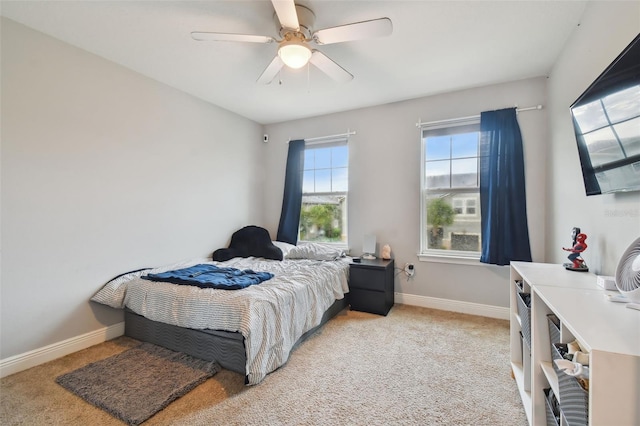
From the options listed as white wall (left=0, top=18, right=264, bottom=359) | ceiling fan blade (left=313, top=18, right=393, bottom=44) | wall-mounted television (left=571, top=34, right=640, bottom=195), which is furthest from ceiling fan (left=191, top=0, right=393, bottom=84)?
white wall (left=0, top=18, right=264, bottom=359)

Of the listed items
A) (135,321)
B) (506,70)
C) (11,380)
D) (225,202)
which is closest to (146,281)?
(135,321)

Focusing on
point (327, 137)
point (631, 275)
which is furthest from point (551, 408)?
point (327, 137)

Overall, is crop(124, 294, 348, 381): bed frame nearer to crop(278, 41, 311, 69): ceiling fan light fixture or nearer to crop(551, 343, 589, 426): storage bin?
crop(551, 343, 589, 426): storage bin

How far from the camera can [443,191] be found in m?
3.23

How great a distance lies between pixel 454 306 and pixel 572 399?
2253 mm

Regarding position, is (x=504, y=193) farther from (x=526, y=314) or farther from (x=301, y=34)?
(x=301, y=34)

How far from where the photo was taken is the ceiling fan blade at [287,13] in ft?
4.95

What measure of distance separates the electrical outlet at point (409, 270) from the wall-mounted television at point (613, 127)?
190cm

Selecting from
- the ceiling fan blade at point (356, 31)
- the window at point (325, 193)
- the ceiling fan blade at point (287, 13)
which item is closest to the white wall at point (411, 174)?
the window at point (325, 193)

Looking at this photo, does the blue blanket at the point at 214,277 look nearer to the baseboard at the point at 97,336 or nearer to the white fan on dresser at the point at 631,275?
the baseboard at the point at 97,336

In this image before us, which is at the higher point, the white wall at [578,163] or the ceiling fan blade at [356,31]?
the ceiling fan blade at [356,31]

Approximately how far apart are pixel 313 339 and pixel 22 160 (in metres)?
2.67

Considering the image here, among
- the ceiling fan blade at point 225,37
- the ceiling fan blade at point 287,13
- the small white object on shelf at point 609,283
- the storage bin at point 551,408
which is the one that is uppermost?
the ceiling fan blade at point 287,13

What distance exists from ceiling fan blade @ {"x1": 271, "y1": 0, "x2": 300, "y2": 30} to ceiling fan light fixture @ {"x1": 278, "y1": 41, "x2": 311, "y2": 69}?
0.10 meters
